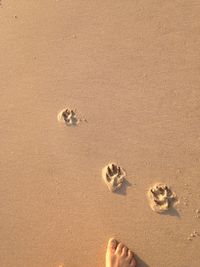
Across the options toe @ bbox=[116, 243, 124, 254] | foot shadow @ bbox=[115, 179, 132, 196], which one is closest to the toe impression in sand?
foot shadow @ bbox=[115, 179, 132, 196]

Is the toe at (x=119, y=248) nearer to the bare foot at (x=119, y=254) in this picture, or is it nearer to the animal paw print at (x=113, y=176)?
the bare foot at (x=119, y=254)

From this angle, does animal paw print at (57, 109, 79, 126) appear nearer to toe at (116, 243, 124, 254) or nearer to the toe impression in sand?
the toe impression in sand

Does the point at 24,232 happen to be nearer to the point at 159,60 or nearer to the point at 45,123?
the point at 45,123

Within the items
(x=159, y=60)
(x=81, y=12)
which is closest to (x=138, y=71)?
(x=159, y=60)

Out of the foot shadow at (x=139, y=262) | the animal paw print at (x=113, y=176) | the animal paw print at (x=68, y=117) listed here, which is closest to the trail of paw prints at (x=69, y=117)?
the animal paw print at (x=68, y=117)

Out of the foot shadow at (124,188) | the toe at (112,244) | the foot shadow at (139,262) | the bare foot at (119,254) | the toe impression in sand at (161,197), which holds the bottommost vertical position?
the foot shadow at (139,262)

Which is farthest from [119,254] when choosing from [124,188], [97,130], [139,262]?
[97,130]
